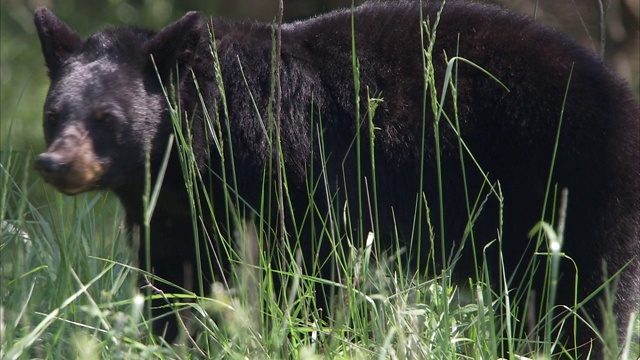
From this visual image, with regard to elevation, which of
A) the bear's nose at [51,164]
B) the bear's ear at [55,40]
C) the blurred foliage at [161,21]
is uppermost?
the bear's ear at [55,40]

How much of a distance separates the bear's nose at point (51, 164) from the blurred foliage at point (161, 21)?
3.90 metres

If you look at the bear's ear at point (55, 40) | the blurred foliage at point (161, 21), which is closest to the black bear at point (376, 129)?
the bear's ear at point (55, 40)

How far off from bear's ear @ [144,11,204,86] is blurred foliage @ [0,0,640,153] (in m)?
3.26

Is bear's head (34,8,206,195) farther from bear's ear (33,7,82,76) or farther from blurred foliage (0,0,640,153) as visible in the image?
blurred foliage (0,0,640,153)

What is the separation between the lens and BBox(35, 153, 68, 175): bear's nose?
3715 millimetres

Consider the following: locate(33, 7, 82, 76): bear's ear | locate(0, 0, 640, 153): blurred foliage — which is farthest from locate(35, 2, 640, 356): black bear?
locate(0, 0, 640, 153): blurred foliage

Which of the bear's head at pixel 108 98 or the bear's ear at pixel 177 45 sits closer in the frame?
the bear's head at pixel 108 98

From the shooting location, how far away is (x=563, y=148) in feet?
13.4

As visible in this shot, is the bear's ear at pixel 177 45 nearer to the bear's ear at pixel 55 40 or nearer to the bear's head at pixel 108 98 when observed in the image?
the bear's head at pixel 108 98

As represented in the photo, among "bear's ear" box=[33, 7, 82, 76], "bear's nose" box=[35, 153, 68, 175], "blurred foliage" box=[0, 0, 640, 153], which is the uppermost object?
"bear's ear" box=[33, 7, 82, 76]

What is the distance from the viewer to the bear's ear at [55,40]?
4.30 metres

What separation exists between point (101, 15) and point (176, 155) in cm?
485

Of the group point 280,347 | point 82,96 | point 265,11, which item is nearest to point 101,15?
point 265,11

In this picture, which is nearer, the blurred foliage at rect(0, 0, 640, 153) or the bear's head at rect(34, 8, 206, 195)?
the bear's head at rect(34, 8, 206, 195)
